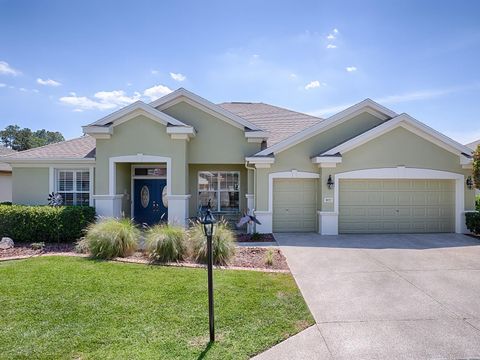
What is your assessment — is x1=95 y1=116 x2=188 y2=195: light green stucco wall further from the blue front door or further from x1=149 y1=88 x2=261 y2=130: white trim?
the blue front door

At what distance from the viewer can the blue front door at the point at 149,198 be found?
14934mm

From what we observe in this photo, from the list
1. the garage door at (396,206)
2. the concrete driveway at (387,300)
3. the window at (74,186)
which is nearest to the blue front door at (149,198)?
the window at (74,186)

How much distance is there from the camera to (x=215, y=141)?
14.0m

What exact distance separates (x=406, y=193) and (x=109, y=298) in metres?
12.1

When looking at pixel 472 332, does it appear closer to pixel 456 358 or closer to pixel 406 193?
pixel 456 358

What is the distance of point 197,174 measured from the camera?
15016mm

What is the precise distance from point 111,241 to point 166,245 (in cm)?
173

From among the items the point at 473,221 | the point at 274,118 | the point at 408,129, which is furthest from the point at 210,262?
the point at 274,118

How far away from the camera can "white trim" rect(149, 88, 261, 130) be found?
1377 cm

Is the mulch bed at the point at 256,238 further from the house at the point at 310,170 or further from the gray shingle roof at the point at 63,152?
the gray shingle roof at the point at 63,152

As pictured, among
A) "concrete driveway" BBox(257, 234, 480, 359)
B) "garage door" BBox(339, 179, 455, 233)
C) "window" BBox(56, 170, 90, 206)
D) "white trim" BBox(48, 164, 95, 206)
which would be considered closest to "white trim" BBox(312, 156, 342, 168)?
"garage door" BBox(339, 179, 455, 233)

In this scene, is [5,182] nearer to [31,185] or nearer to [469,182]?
[31,185]

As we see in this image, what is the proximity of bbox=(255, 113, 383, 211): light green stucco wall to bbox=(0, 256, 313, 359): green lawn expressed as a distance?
5.75 metres

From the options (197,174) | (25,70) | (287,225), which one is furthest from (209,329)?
(25,70)
